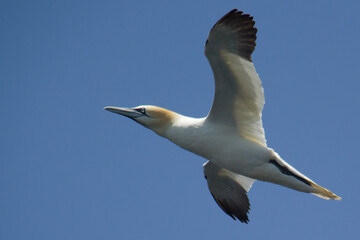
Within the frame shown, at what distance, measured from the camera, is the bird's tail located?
32.5ft

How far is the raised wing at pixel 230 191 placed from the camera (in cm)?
1129

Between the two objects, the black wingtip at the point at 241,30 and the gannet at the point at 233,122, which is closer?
the black wingtip at the point at 241,30

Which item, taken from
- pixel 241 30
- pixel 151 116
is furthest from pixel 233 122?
pixel 241 30

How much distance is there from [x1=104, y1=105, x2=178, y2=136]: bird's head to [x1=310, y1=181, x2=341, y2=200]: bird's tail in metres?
2.76

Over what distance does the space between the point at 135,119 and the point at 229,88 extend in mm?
1980

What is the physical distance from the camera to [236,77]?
362 inches

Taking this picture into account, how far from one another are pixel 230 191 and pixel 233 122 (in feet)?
7.02

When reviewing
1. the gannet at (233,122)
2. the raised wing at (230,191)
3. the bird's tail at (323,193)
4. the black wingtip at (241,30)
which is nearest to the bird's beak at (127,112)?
the gannet at (233,122)

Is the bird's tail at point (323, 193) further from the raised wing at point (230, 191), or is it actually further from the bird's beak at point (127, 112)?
the bird's beak at point (127, 112)

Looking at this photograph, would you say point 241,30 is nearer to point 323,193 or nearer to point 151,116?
point 151,116

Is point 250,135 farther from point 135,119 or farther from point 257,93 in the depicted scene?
point 135,119

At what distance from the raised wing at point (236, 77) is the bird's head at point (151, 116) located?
81 cm

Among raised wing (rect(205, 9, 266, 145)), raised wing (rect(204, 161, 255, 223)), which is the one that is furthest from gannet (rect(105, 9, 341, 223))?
raised wing (rect(204, 161, 255, 223))

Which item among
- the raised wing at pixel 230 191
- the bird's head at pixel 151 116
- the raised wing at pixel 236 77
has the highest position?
the raised wing at pixel 236 77
